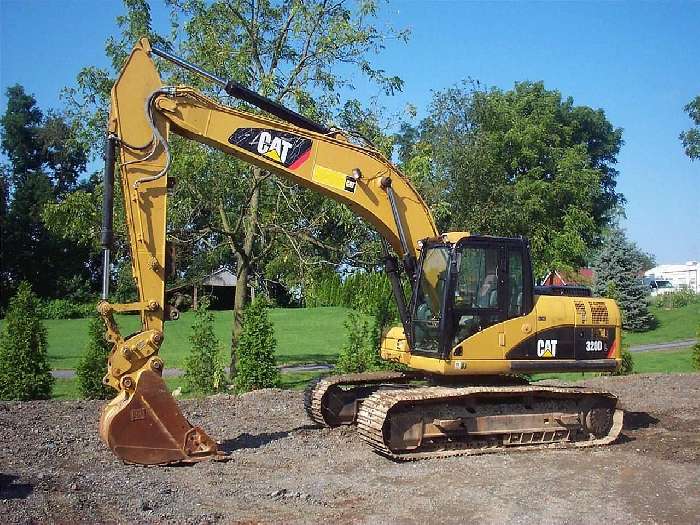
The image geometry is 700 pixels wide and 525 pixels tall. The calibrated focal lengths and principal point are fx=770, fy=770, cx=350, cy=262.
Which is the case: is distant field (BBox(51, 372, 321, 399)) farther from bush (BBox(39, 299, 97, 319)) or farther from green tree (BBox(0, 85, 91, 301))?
green tree (BBox(0, 85, 91, 301))

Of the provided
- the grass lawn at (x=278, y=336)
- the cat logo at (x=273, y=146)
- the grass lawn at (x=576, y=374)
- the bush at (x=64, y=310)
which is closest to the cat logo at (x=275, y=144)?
the cat logo at (x=273, y=146)

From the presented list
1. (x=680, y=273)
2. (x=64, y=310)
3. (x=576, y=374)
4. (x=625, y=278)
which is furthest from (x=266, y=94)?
(x=680, y=273)

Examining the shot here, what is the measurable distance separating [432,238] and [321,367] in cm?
1137


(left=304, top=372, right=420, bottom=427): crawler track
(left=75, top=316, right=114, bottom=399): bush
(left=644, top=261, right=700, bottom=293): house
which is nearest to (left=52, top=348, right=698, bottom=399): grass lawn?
(left=75, top=316, right=114, bottom=399): bush

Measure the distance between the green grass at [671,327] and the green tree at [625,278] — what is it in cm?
72

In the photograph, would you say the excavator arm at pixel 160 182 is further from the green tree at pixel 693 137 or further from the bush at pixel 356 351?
the green tree at pixel 693 137

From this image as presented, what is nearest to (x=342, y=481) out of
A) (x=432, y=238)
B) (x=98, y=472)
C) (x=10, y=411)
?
(x=98, y=472)

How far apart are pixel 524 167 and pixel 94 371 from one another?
113 ft

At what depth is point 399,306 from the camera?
9883 mm

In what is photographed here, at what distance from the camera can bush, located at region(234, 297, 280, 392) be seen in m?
14.0

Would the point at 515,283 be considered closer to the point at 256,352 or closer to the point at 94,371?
the point at 256,352

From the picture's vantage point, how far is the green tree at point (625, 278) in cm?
3509

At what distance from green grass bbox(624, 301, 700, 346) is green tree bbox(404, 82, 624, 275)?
14.6ft

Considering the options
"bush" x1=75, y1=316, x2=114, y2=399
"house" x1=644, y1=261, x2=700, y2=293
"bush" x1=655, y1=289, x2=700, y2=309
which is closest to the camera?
"bush" x1=75, y1=316, x2=114, y2=399
